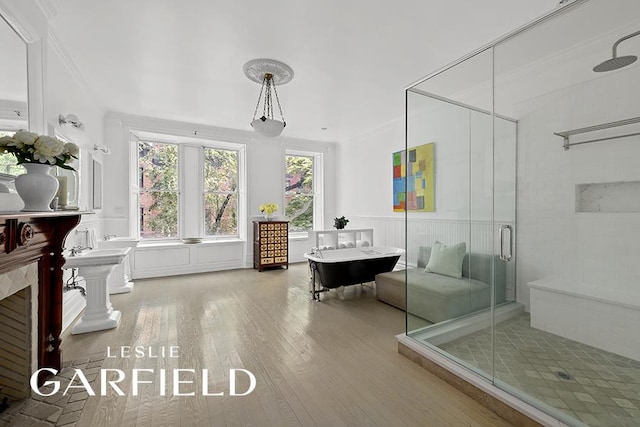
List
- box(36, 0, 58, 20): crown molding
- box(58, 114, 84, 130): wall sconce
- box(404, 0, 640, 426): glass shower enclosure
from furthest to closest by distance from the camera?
1. box(58, 114, 84, 130): wall sconce
2. box(36, 0, 58, 20): crown molding
3. box(404, 0, 640, 426): glass shower enclosure

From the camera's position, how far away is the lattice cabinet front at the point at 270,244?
5590 millimetres

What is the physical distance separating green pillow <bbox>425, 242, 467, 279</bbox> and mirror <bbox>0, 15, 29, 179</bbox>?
3.37m

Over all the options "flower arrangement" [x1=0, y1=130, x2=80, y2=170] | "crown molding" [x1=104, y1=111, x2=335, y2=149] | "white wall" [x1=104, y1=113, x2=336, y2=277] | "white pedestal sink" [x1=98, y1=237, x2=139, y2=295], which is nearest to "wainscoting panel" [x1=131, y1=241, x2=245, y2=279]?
"white wall" [x1=104, y1=113, x2=336, y2=277]

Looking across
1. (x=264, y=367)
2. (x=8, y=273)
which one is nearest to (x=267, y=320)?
(x=264, y=367)

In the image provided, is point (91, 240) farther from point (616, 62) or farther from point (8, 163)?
point (616, 62)

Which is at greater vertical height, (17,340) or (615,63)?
(615,63)

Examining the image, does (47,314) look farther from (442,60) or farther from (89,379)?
(442,60)

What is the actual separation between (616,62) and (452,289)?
222cm

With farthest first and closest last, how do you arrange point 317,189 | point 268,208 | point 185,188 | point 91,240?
point 317,189
point 268,208
point 185,188
point 91,240

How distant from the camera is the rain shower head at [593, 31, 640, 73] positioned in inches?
83.0

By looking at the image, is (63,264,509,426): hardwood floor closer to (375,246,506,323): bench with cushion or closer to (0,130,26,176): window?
(375,246,506,323): bench with cushion

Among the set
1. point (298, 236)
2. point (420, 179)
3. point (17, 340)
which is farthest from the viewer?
point (298, 236)

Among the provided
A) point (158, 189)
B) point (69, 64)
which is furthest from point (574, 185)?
point (158, 189)

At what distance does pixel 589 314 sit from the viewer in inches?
86.9
